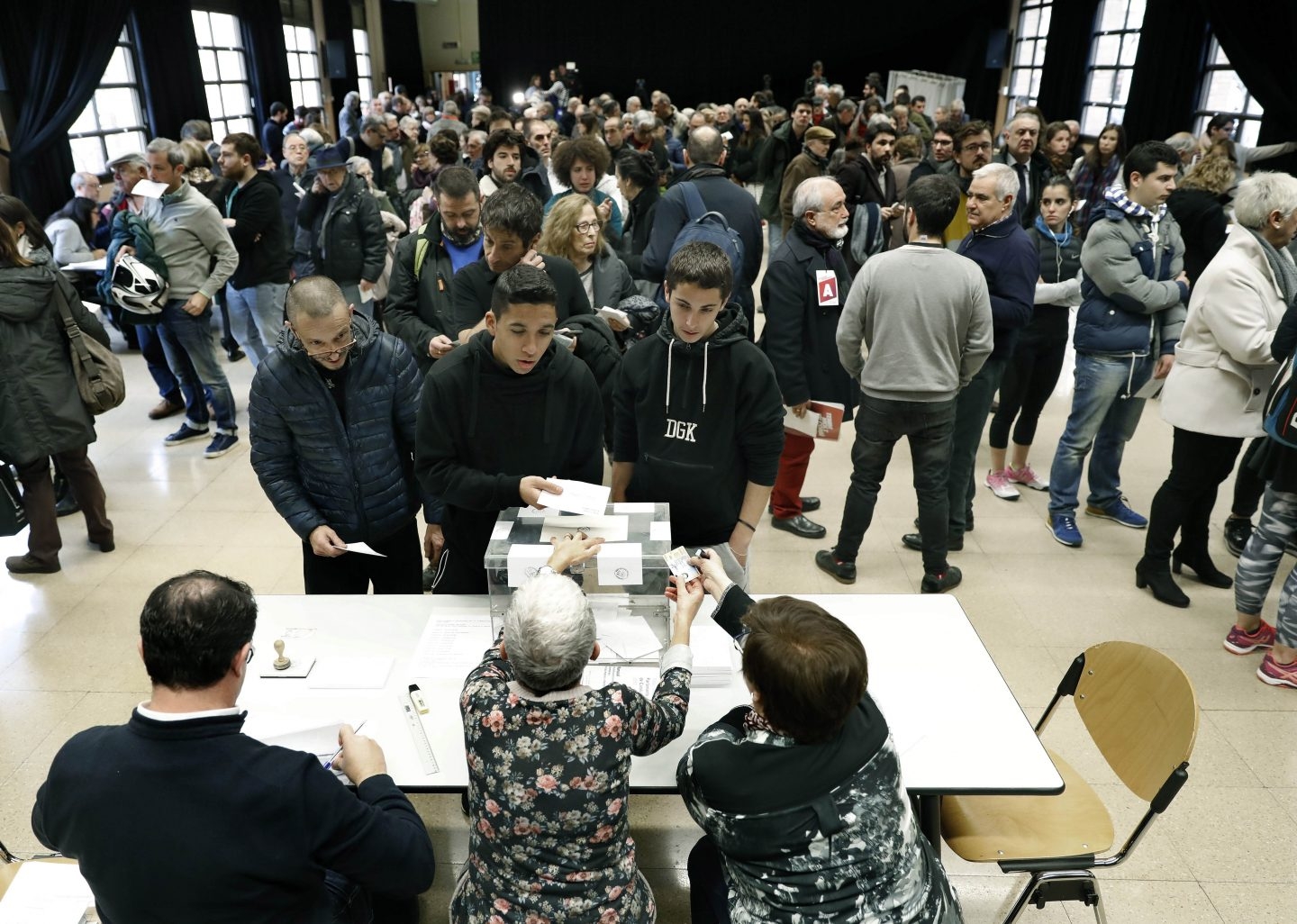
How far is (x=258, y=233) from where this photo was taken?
518 cm

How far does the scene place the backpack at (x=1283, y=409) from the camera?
296 cm

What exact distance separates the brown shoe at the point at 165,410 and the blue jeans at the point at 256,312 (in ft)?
1.88

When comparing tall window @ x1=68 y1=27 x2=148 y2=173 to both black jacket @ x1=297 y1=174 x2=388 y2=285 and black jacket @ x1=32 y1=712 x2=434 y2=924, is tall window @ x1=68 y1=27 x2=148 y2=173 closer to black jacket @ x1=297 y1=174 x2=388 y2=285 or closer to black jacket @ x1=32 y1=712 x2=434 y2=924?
black jacket @ x1=297 y1=174 x2=388 y2=285

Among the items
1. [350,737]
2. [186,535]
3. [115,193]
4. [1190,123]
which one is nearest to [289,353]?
[350,737]

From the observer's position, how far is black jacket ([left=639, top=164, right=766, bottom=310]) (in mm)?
4297

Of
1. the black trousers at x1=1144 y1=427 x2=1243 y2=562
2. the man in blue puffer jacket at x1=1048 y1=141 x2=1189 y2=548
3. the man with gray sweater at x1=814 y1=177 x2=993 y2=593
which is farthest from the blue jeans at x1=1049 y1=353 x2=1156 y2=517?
the man with gray sweater at x1=814 y1=177 x2=993 y2=593

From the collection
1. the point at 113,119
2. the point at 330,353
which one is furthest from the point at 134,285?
the point at 113,119

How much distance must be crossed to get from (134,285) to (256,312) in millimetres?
849

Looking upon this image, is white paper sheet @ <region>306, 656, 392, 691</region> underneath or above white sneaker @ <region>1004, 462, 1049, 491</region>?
above

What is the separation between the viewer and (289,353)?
247 centimetres

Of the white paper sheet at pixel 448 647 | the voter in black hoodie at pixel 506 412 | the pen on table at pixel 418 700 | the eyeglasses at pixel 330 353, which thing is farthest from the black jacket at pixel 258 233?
the pen on table at pixel 418 700

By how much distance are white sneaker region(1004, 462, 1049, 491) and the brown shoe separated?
192 inches

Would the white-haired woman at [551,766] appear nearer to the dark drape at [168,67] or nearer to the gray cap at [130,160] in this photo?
the gray cap at [130,160]

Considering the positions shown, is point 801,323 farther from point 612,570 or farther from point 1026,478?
point 612,570
